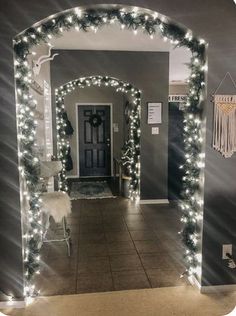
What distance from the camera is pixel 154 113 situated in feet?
19.5

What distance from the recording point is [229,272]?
9.81ft

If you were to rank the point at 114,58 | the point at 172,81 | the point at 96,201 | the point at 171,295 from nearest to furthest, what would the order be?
the point at 171,295 < the point at 114,58 < the point at 96,201 < the point at 172,81

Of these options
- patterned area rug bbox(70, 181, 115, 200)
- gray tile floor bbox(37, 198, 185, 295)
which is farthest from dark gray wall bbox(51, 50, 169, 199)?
patterned area rug bbox(70, 181, 115, 200)

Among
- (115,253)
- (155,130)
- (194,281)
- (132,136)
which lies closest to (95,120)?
(132,136)

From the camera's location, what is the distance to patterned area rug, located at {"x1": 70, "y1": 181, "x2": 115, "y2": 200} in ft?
21.6

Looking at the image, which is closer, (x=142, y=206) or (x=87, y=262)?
(x=87, y=262)

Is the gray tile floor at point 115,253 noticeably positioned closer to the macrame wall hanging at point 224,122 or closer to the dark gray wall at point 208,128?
the dark gray wall at point 208,128

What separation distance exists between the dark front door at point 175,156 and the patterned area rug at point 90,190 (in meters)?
1.29

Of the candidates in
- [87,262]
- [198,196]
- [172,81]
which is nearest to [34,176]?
[87,262]

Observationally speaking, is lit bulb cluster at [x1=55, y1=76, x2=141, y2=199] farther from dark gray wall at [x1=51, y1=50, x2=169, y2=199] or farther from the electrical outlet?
the electrical outlet

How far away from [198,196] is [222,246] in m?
0.52

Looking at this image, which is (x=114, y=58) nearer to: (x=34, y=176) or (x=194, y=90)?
(x=194, y=90)

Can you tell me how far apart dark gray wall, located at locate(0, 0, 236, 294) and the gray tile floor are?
49cm

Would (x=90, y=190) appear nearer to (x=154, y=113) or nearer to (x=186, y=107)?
(x=154, y=113)
